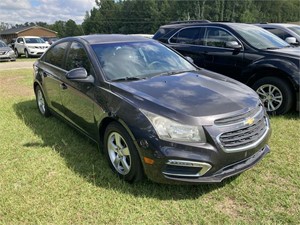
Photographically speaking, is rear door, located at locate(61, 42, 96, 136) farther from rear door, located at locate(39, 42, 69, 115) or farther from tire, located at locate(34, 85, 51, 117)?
tire, located at locate(34, 85, 51, 117)

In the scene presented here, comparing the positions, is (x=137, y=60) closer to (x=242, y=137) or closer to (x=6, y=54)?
(x=242, y=137)

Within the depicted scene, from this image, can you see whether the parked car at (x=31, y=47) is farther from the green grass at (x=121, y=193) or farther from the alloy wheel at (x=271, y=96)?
the alloy wheel at (x=271, y=96)

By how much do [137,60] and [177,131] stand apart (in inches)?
61.4

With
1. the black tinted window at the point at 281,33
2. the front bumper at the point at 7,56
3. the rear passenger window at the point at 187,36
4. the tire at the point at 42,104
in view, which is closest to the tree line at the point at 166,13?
the front bumper at the point at 7,56

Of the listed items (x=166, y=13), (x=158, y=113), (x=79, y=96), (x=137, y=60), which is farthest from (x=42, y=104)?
(x=166, y=13)

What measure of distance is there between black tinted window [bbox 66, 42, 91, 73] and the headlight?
1527 millimetres

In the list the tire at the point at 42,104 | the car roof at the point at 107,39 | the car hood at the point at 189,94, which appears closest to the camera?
the car hood at the point at 189,94

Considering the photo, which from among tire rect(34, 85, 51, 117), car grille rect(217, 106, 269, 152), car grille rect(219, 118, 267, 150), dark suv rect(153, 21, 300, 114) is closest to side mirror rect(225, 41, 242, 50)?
dark suv rect(153, 21, 300, 114)

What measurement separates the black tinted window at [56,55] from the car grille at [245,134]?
9.98 ft

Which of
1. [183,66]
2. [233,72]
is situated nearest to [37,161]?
[183,66]

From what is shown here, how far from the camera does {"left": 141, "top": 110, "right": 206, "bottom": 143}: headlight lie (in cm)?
274

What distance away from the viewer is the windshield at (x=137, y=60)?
3.72 meters

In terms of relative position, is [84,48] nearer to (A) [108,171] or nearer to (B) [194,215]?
(A) [108,171]

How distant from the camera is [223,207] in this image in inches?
112
